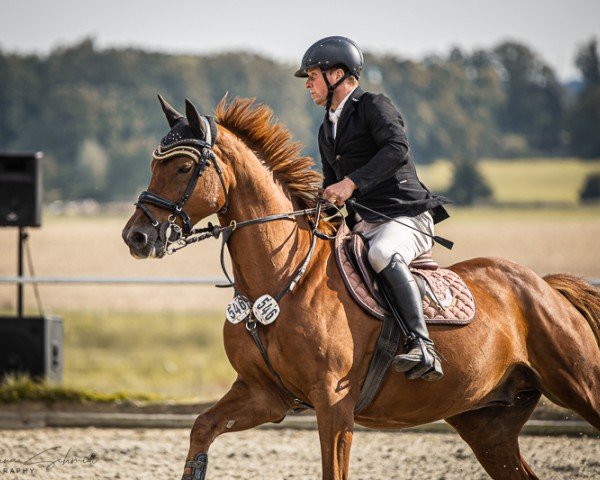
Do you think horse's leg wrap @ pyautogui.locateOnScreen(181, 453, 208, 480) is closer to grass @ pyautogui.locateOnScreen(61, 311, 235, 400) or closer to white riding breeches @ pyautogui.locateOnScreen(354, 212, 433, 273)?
white riding breeches @ pyautogui.locateOnScreen(354, 212, 433, 273)

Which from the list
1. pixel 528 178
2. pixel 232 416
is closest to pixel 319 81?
pixel 232 416

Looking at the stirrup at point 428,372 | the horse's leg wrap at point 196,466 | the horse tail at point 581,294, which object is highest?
the horse tail at point 581,294

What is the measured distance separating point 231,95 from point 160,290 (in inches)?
1449

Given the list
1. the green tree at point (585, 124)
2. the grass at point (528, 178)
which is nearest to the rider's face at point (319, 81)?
the grass at point (528, 178)

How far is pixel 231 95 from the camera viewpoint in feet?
210

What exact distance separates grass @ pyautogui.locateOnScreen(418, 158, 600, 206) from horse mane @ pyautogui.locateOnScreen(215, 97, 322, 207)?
54795 millimetres

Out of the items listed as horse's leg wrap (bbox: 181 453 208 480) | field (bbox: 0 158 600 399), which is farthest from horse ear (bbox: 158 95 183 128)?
field (bbox: 0 158 600 399)

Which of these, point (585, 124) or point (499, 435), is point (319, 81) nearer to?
point (499, 435)

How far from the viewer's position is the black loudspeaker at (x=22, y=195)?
10156 millimetres

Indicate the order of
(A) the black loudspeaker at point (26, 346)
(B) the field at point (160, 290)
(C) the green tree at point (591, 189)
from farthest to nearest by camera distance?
(C) the green tree at point (591, 189) → (B) the field at point (160, 290) → (A) the black loudspeaker at point (26, 346)

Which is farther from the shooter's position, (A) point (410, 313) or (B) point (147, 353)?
(B) point (147, 353)

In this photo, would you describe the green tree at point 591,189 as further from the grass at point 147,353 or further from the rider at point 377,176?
the rider at point 377,176

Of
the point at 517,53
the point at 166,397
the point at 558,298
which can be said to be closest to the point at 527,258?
the point at 166,397

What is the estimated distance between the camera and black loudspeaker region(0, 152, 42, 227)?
10.2 m
